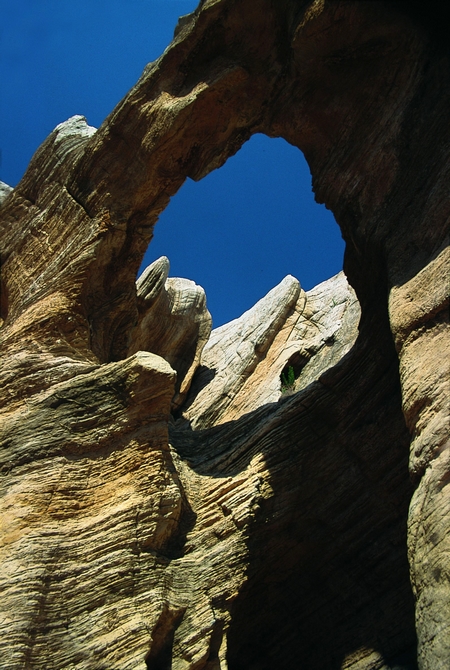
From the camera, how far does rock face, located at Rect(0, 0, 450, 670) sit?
7812 mm

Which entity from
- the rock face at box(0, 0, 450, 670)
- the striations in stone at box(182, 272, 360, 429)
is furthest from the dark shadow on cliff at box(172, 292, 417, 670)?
the striations in stone at box(182, 272, 360, 429)

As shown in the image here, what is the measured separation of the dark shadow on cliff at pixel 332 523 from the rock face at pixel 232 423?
1.2 inches

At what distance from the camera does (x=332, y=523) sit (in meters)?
9.82

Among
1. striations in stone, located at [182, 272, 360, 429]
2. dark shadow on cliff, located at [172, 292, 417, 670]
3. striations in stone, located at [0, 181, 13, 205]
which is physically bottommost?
dark shadow on cliff, located at [172, 292, 417, 670]

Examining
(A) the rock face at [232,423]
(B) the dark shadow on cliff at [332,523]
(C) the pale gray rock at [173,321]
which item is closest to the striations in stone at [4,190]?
(A) the rock face at [232,423]

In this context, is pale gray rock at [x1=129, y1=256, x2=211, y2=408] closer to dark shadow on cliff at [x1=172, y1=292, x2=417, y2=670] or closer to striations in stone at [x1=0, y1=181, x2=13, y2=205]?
striations in stone at [x1=0, y1=181, x2=13, y2=205]

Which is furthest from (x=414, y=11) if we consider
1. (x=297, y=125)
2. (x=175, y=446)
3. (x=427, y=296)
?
(x=175, y=446)

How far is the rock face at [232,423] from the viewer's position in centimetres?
781

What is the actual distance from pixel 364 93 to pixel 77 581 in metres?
7.30

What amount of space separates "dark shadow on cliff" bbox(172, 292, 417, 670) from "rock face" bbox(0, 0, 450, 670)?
3cm

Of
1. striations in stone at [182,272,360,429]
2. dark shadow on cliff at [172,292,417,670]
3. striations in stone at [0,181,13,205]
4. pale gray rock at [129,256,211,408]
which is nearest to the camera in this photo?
dark shadow on cliff at [172,292,417,670]

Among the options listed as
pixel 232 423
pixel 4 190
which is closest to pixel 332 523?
pixel 232 423

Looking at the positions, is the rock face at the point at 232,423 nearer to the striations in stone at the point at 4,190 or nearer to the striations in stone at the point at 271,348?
the striations in stone at the point at 4,190

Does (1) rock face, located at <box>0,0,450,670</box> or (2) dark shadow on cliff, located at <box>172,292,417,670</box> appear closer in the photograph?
(1) rock face, located at <box>0,0,450,670</box>
